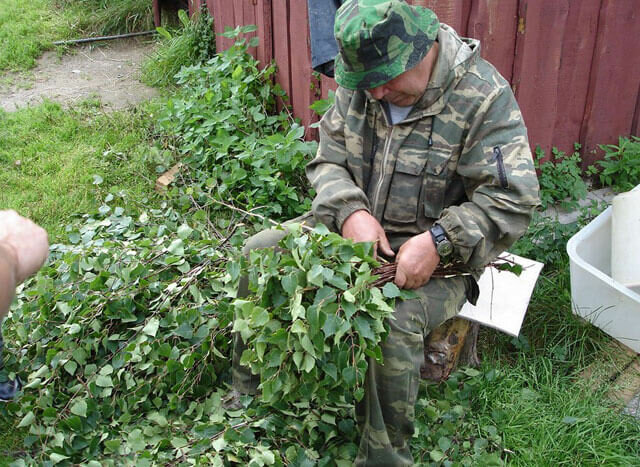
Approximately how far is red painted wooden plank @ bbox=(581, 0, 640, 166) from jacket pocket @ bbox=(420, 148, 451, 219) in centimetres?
190

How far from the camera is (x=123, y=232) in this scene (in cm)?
412

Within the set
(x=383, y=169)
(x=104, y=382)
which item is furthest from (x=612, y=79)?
(x=104, y=382)

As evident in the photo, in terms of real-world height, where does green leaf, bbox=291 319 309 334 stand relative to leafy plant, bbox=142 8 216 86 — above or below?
above

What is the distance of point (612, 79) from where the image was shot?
4.30 metres

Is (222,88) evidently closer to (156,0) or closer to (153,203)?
(153,203)

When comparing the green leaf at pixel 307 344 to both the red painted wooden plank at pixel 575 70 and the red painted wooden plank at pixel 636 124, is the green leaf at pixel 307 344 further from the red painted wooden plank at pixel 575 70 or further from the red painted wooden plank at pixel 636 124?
the red painted wooden plank at pixel 636 124

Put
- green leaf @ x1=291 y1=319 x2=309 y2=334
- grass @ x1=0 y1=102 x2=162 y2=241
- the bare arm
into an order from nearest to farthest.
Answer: the bare arm
green leaf @ x1=291 y1=319 x2=309 y2=334
grass @ x1=0 y1=102 x2=162 y2=241

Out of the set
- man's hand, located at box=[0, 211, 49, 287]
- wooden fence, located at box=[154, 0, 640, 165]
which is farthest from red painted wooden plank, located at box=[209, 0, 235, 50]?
man's hand, located at box=[0, 211, 49, 287]

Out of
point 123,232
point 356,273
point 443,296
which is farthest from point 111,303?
point 443,296

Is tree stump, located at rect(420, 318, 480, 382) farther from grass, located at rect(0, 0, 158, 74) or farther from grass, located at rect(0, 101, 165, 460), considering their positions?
grass, located at rect(0, 0, 158, 74)

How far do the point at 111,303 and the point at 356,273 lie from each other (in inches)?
51.9

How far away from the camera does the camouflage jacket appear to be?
8.77 ft

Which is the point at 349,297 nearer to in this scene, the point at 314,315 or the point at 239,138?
the point at 314,315

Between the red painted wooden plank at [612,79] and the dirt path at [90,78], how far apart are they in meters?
3.90
